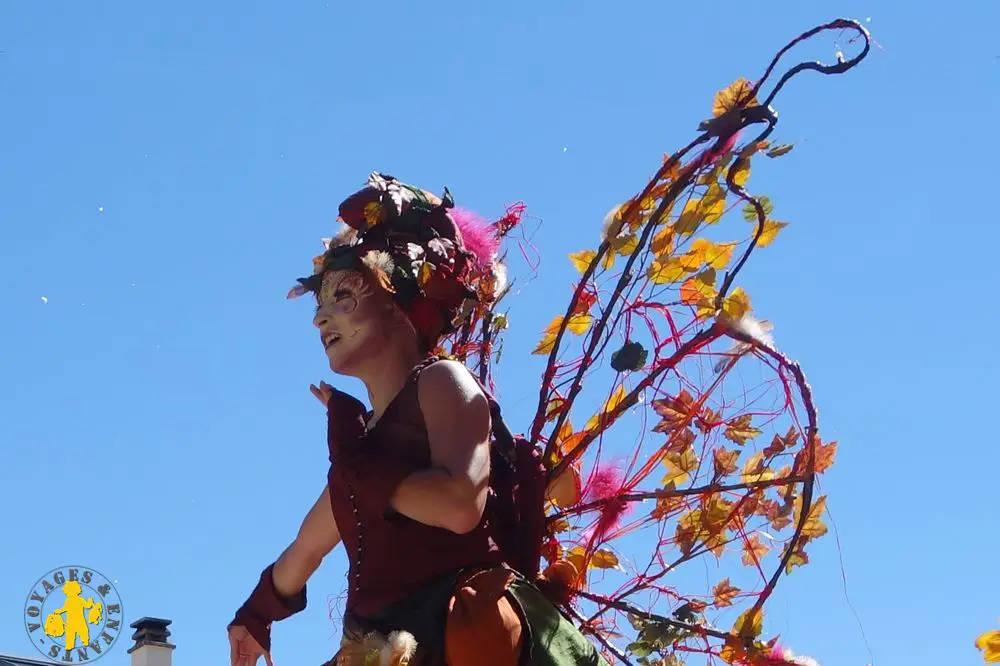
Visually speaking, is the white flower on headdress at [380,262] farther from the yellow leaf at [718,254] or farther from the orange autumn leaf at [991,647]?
the orange autumn leaf at [991,647]

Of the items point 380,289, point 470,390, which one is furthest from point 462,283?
point 470,390

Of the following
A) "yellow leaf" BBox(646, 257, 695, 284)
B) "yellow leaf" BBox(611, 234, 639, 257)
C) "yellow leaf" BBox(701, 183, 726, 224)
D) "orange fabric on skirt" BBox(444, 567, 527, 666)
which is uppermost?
"yellow leaf" BBox(701, 183, 726, 224)

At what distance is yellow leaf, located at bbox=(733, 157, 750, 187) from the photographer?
2.77m

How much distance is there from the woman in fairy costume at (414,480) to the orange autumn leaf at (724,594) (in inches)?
14.3

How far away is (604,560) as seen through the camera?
2877mm

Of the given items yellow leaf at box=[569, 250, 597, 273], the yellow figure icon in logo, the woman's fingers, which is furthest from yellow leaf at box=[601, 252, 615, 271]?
the yellow figure icon in logo

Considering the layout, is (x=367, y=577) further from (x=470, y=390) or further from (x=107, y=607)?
(x=107, y=607)

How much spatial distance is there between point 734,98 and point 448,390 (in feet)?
2.52

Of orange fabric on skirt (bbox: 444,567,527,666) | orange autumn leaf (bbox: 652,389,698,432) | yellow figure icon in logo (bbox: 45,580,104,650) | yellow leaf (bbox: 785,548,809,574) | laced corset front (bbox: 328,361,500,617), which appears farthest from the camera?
yellow figure icon in logo (bbox: 45,580,104,650)

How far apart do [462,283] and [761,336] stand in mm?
572

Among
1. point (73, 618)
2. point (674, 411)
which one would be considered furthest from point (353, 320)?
point (73, 618)

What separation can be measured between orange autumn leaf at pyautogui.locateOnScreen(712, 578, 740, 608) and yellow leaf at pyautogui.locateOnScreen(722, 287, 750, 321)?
0.49 meters

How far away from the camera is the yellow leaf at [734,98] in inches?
109

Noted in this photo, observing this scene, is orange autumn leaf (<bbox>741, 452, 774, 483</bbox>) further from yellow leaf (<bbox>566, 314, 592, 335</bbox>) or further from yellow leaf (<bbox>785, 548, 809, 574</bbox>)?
yellow leaf (<bbox>566, 314, 592, 335</bbox>)
